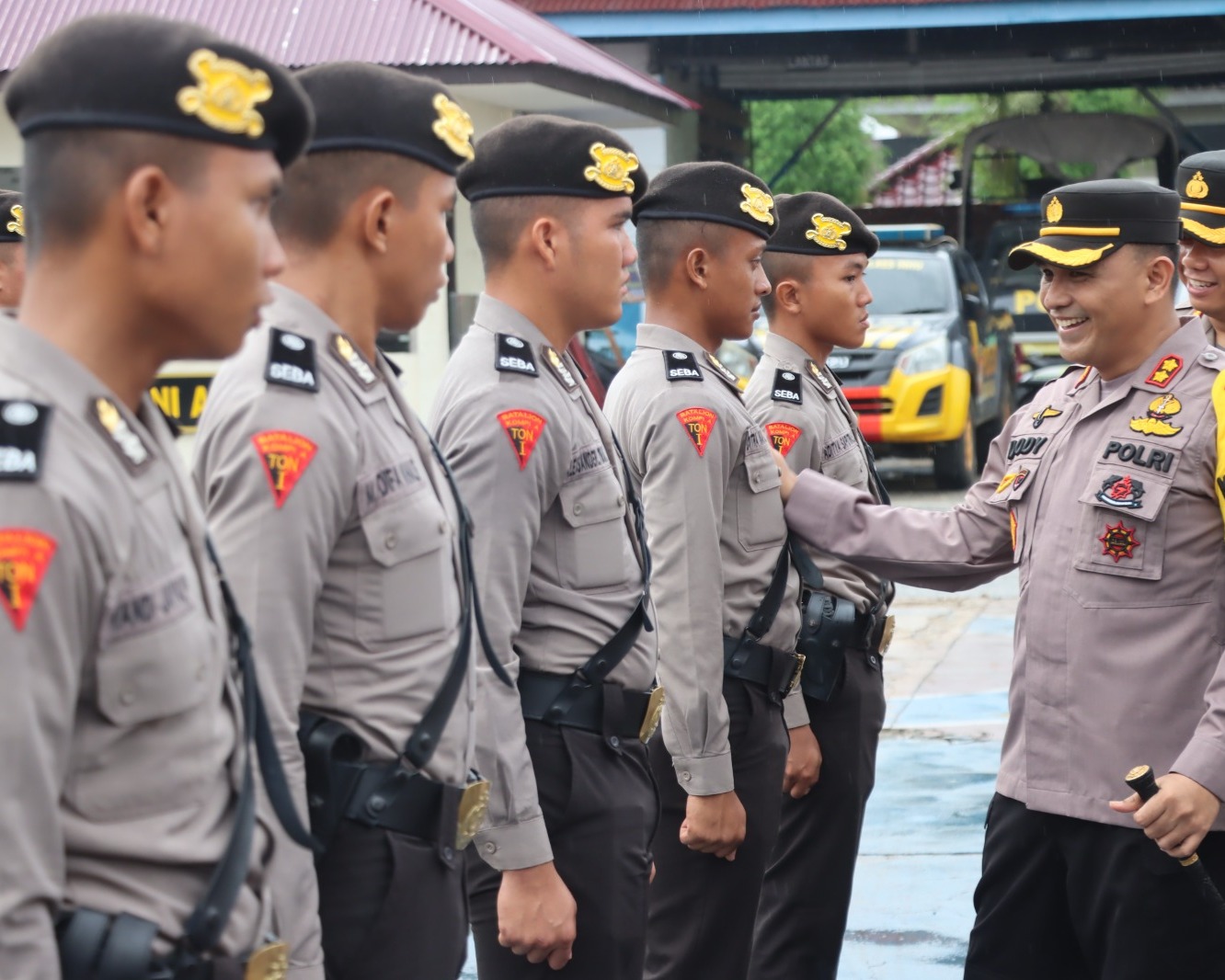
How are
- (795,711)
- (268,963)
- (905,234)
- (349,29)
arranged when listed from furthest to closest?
1. (905,234)
2. (349,29)
3. (795,711)
4. (268,963)

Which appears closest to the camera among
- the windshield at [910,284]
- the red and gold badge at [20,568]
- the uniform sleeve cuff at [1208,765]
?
the red and gold badge at [20,568]

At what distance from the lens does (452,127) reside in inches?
97.0

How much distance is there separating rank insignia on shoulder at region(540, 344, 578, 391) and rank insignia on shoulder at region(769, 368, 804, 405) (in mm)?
1325

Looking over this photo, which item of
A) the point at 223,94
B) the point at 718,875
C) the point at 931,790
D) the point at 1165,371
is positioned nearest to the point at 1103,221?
the point at 1165,371

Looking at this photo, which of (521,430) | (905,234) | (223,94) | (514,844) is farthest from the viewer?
(905,234)

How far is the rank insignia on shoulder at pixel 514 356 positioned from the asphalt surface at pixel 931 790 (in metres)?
2.29

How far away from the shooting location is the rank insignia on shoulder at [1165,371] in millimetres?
3244

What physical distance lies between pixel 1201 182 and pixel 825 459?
1220mm

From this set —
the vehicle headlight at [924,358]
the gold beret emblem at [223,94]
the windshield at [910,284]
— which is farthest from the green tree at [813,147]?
the gold beret emblem at [223,94]

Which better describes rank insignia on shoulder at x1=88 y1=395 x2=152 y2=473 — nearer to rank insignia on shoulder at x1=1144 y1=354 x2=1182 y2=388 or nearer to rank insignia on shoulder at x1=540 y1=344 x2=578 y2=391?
rank insignia on shoulder at x1=540 y1=344 x2=578 y2=391

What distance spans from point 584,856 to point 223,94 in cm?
167

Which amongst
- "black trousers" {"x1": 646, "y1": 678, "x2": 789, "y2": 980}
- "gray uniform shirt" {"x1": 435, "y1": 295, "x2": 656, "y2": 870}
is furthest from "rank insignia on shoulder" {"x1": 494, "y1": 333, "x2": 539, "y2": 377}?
"black trousers" {"x1": 646, "y1": 678, "x2": 789, "y2": 980}

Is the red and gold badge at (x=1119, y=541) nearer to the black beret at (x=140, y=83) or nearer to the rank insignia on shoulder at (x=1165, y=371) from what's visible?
the rank insignia on shoulder at (x=1165, y=371)

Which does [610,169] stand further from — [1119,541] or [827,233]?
[827,233]
